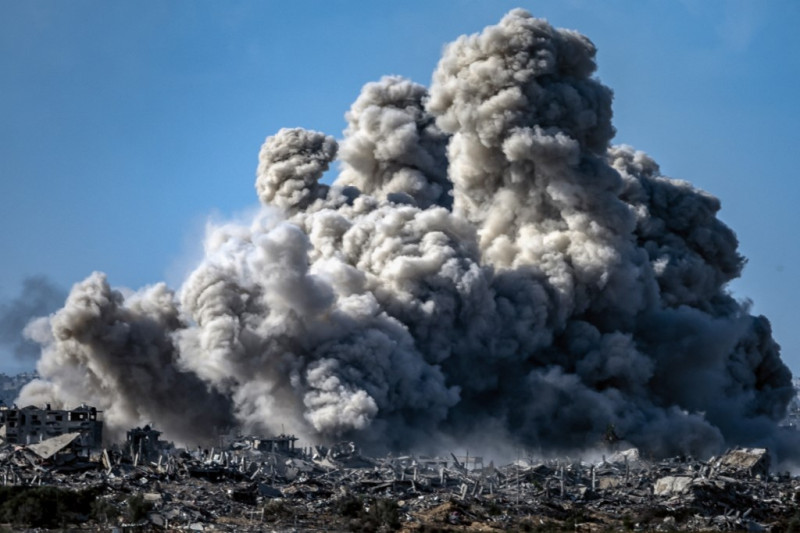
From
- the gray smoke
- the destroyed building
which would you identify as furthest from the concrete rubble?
the gray smoke

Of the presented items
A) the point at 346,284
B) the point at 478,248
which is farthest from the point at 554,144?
the point at 346,284

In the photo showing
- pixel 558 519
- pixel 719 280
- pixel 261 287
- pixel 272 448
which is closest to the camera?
pixel 558 519

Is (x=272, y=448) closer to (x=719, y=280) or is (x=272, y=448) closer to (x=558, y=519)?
(x=558, y=519)

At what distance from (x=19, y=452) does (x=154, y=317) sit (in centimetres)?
1848

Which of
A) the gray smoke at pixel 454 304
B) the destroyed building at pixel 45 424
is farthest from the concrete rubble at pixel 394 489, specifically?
the gray smoke at pixel 454 304

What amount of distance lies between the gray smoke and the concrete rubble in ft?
18.9

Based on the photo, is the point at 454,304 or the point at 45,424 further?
the point at 454,304

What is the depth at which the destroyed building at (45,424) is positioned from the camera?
7819 centimetres

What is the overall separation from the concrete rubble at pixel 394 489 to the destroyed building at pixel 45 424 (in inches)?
83.2

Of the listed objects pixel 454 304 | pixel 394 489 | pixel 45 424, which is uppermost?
pixel 454 304

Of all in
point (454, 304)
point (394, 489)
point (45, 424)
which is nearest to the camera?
point (394, 489)

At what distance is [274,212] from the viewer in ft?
308

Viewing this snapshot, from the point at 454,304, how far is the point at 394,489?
19.9 metres

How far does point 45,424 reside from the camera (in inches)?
3115
